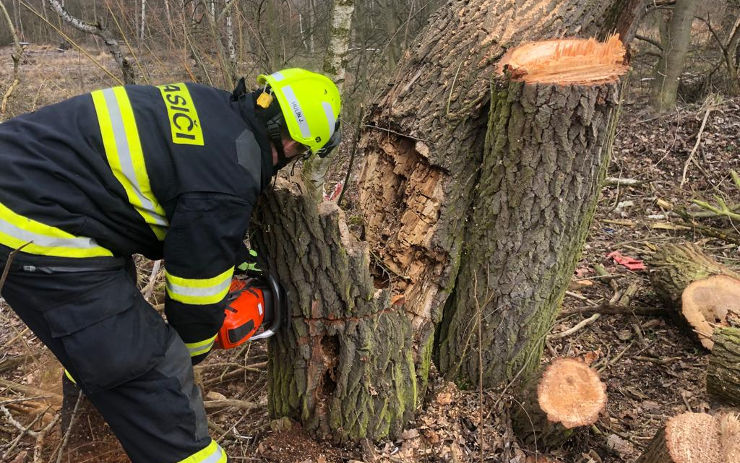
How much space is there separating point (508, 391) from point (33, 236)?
2.42 m

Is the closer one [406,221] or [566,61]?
Result: [566,61]

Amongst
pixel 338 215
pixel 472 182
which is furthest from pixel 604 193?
pixel 338 215

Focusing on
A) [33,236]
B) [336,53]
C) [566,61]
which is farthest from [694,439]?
[336,53]

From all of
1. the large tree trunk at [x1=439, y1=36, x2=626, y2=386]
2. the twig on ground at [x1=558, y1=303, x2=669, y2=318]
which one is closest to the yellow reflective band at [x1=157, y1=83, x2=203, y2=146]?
the large tree trunk at [x1=439, y1=36, x2=626, y2=386]

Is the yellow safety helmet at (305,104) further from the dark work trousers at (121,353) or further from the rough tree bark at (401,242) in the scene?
the dark work trousers at (121,353)

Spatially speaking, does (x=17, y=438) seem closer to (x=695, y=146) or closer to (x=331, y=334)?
(x=331, y=334)

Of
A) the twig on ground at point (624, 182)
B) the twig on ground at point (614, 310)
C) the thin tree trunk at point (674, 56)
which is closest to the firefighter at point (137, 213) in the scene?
the twig on ground at point (614, 310)

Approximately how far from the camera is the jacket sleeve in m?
1.76

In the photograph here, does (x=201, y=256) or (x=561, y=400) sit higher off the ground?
(x=201, y=256)

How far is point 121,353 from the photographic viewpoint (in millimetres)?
1811

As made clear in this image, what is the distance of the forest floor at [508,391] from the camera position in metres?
2.52

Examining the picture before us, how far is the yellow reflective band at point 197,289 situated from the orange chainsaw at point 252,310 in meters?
0.24

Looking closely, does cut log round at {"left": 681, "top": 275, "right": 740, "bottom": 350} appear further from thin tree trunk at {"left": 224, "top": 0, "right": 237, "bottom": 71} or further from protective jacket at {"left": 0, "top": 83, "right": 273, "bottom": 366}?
thin tree trunk at {"left": 224, "top": 0, "right": 237, "bottom": 71}

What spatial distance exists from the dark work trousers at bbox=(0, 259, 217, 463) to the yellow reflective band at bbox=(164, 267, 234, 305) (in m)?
0.18
